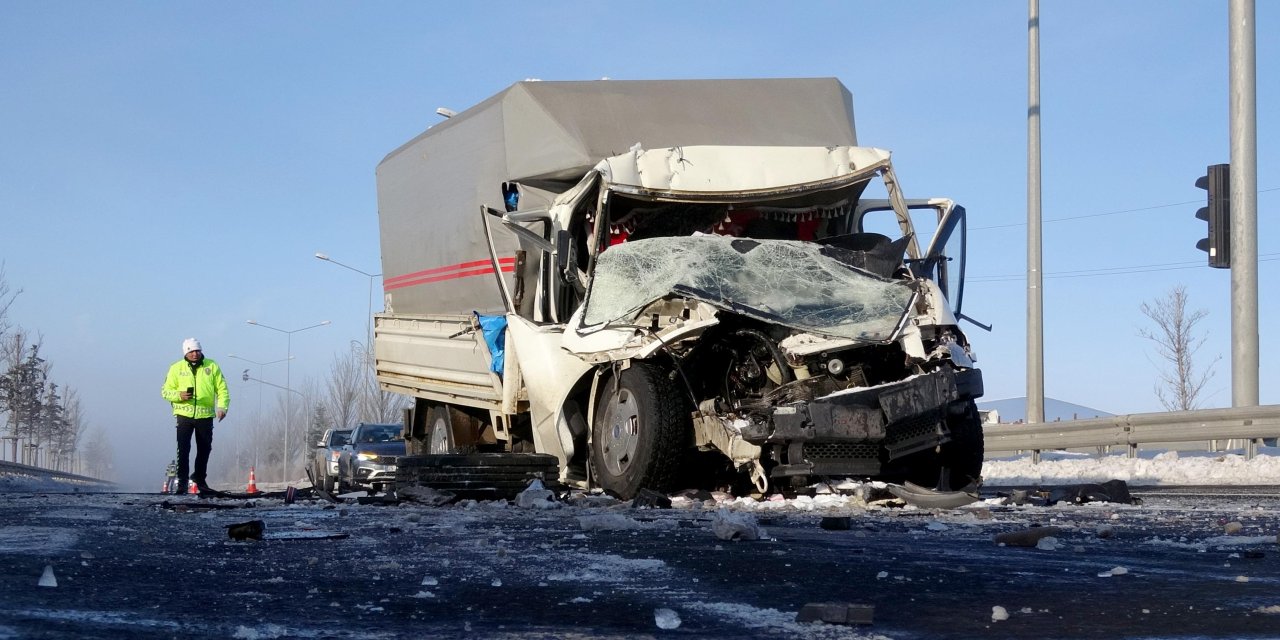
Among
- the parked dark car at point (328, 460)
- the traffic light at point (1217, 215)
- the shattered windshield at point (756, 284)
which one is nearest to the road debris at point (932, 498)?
the shattered windshield at point (756, 284)

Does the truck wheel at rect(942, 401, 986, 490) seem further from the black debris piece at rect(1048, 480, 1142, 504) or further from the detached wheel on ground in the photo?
the detached wheel on ground

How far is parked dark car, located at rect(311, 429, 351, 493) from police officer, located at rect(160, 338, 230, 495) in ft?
20.0

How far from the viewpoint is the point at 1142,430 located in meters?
16.0

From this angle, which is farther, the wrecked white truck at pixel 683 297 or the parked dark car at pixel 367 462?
the parked dark car at pixel 367 462

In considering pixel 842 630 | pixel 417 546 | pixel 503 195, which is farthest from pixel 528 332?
pixel 842 630

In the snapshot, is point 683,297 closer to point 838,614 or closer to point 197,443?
point 838,614

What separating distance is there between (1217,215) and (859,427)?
321 inches

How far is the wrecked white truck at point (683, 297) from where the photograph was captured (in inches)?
358

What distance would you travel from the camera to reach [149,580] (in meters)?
4.56

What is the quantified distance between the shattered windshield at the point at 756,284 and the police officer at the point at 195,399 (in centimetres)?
606

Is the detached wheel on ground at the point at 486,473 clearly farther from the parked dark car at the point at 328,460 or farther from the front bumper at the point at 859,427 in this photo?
the parked dark car at the point at 328,460

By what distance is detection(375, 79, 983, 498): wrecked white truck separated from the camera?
9.09 meters

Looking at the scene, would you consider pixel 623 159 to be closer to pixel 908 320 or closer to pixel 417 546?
pixel 908 320

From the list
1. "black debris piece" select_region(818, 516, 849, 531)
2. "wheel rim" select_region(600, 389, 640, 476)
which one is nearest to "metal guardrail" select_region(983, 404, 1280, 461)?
"wheel rim" select_region(600, 389, 640, 476)
